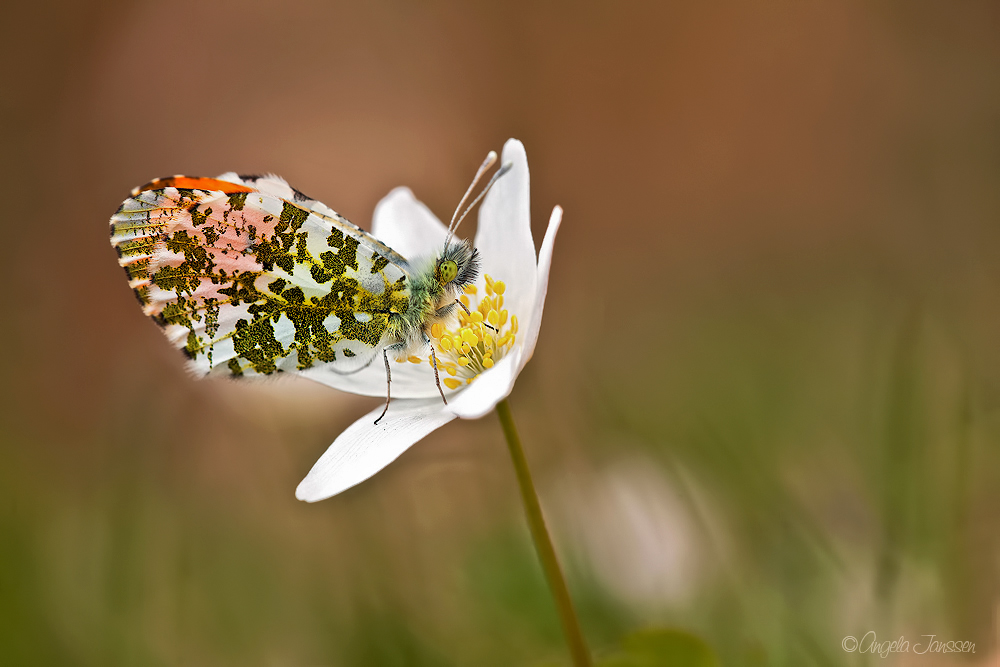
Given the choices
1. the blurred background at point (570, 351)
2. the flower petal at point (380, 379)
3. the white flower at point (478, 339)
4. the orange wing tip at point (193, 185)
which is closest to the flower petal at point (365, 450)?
the white flower at point (478, 339)

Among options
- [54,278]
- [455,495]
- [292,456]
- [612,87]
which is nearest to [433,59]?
[612,87]

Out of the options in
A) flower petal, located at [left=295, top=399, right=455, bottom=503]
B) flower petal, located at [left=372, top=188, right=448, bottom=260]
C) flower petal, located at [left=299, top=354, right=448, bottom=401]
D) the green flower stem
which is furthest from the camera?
flower petal, located at [left=372, top=188, right=448, bottom=260]

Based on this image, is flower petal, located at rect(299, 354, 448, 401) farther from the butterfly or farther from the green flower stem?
the green flower stem

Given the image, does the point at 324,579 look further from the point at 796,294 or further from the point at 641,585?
the point at 796,294

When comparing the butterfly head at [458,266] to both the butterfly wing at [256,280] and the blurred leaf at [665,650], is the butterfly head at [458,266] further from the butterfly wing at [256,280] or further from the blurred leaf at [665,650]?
the blurred leaf at [665,650]

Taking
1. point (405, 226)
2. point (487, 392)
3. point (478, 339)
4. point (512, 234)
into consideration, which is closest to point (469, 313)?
point (478, 339)

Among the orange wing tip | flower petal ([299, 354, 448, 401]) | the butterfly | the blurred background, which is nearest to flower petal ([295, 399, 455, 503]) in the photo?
flower petal ([299, 354, 448, 401])

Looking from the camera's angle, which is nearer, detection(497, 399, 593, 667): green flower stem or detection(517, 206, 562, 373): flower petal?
detection(497, 399, 593, 667): green flower stem
